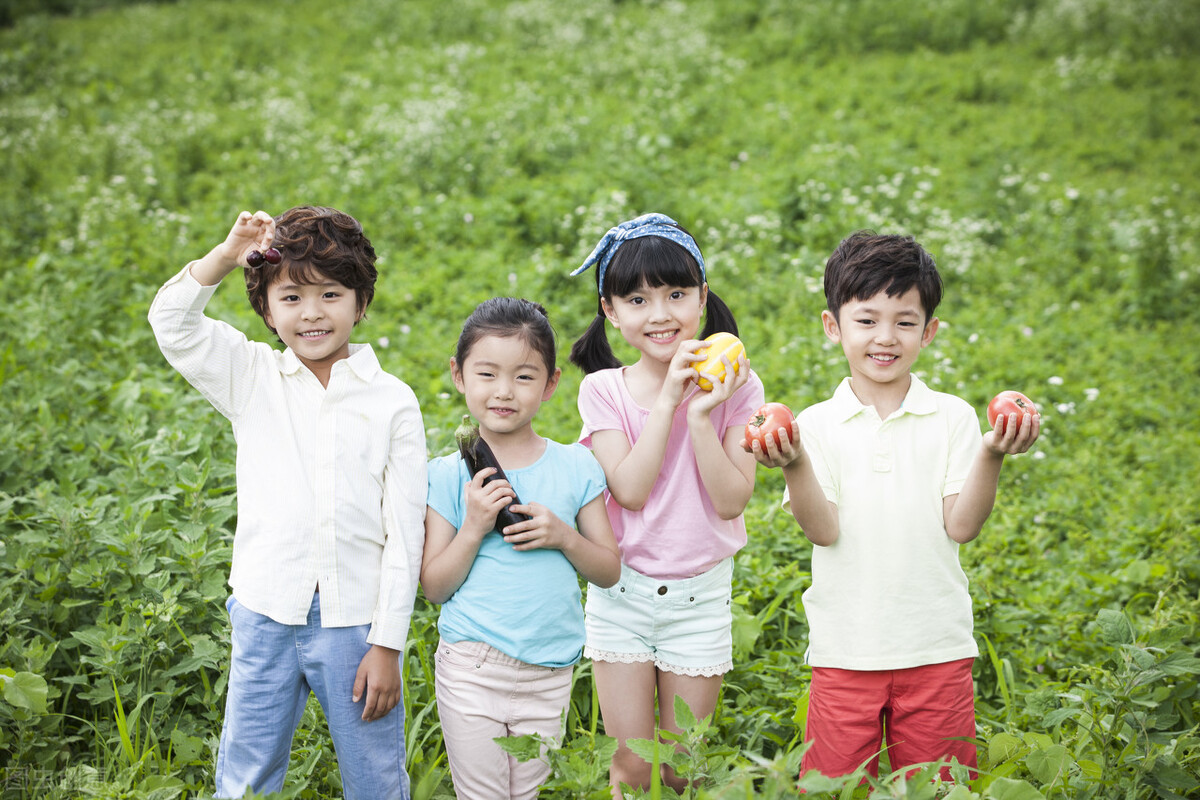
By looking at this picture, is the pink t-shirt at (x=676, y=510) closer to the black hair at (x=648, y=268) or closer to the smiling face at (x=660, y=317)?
the smiling face at (x=660, y=317)

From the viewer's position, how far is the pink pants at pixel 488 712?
227 centimetres

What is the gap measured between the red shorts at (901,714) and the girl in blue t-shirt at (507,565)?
625 millimetres

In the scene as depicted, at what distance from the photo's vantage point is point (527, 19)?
12.9 metres

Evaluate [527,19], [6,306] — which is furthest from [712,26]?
[6,306]

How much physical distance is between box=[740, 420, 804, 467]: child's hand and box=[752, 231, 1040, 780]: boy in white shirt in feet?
0.61

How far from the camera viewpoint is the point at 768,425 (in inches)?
82.9

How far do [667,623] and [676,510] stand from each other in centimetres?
29

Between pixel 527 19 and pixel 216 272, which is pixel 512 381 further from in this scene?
pixel 527 19

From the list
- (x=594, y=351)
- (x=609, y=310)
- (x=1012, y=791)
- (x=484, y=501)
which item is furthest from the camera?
(x=594, y=351)

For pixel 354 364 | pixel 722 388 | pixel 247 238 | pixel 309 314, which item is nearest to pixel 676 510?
pixel 722 388

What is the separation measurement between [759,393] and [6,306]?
5057 millimetres

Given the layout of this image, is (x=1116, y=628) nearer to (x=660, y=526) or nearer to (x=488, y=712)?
(x=660, y=526)

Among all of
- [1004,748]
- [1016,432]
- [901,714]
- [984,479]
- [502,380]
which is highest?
[502,380]

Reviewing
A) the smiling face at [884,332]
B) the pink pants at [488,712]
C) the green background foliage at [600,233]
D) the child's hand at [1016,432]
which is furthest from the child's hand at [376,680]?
the child's hand at [1016,432]
